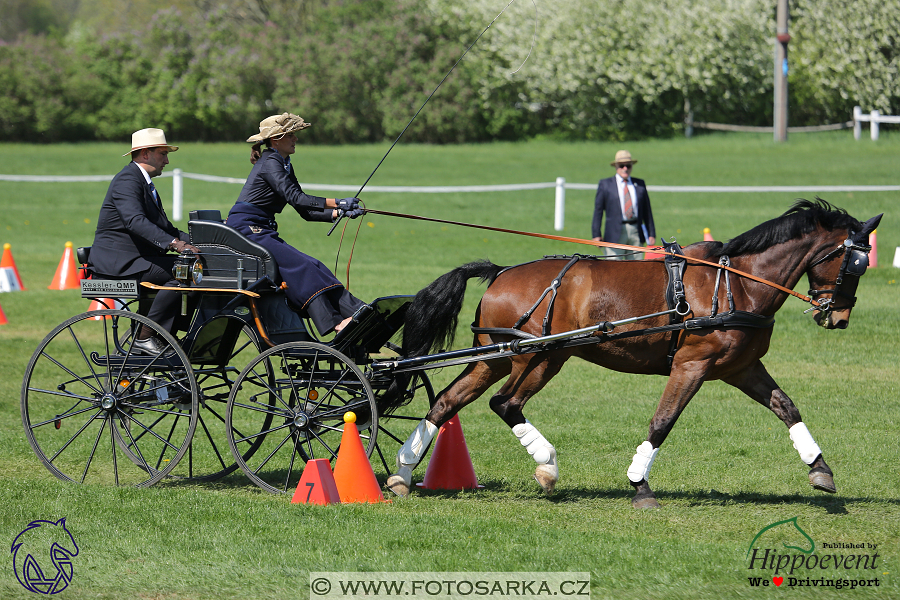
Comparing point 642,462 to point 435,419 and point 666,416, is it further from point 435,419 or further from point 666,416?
point 435,419

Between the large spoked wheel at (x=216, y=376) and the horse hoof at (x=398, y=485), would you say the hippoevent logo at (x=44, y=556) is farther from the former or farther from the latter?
the horse hoof at (x=398, y=485)

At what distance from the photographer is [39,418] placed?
333 inches

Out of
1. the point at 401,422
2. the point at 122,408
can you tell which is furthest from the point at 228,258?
the point at 401,422

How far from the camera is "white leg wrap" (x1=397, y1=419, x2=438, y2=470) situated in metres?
6.23

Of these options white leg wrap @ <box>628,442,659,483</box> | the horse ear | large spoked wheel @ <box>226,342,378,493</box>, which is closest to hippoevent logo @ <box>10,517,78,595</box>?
large spoked wheel @ <box>226,342,378,493</box>

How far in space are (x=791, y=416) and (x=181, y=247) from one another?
392cm

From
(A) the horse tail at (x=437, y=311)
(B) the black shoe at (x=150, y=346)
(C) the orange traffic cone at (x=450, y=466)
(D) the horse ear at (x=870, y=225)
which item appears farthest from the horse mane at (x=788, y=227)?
(B) the black shoe at (x=150, y=346)

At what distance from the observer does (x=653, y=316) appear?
5.95m

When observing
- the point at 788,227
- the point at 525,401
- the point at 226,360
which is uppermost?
the point at 788,227

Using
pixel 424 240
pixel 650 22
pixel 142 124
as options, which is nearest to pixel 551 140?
pixel 650 22

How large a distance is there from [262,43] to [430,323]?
37.7 metres

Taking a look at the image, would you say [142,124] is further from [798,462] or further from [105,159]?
[798,462]

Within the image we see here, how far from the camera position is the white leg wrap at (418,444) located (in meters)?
6.23

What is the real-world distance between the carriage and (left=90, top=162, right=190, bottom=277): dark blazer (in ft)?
0.65
